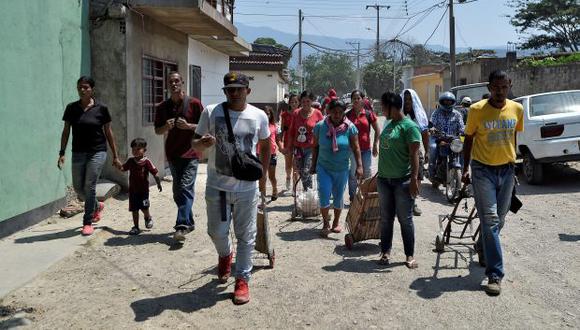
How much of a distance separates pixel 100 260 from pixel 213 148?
223 cm

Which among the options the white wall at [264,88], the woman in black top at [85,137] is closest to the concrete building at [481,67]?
the white wall at [264,88]

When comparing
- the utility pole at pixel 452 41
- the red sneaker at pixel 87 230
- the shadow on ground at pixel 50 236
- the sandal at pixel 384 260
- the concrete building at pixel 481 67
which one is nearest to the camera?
the sandal at pixel 384 260

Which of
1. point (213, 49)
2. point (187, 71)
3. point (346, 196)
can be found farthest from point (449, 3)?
point (346, 196)

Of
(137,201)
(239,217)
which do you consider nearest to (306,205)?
(137,201)

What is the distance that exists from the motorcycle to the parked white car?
1.65m

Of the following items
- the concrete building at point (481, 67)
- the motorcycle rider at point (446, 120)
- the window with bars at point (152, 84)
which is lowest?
the motorcycle rider at point (446, 120)

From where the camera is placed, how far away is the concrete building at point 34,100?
6.68 m

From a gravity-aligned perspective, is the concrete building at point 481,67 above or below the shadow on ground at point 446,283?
above

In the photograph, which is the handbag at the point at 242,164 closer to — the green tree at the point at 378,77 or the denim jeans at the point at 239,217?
the denim jeans at the point at 239,217

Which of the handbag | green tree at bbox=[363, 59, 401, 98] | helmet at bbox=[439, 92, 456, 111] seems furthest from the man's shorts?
green tree at bbox=[363, 59, 401, 98]

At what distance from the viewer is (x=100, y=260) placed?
6.04 metres

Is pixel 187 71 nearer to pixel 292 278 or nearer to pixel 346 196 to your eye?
pixel 346 196

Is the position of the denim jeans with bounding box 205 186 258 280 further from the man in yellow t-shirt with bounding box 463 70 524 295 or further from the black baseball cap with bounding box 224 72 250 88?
the man in yellow t-shirt with bounding box 463 70 524 295

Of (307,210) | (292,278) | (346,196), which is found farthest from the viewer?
(346,196)
